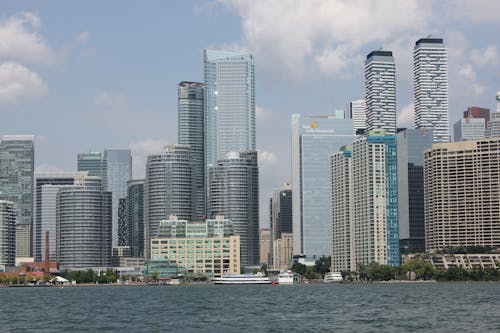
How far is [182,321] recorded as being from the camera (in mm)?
127625

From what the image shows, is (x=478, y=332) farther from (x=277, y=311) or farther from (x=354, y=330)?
(x=277, y=311)

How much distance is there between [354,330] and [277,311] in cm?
3802

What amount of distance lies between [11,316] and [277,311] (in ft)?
128

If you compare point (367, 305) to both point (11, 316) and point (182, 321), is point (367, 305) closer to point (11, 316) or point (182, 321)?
point (182, 321)

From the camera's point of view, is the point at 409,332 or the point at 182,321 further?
the point at 182,321

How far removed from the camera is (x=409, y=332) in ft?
346

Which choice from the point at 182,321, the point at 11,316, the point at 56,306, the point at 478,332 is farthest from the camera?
the point at 56,306

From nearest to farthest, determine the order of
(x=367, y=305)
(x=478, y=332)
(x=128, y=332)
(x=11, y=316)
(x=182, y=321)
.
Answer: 1. (x=478, y=332)
2. (x=128, y=332)
3. (x=182, y=321)
4. (x=11, y=316)
5. (x=367, y=305)

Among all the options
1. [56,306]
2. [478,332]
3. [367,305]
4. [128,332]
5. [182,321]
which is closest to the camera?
[478,332]

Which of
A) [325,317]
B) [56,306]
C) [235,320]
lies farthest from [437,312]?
[56,306]

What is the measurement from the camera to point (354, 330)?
110 m

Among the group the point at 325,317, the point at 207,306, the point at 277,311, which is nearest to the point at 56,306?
the point at 207,306

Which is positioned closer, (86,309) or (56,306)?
(86,309)

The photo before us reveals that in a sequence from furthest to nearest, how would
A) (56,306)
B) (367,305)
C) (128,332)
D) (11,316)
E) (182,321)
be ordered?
(56,306), (367,305), (11,316), (182,321), (128,332)
